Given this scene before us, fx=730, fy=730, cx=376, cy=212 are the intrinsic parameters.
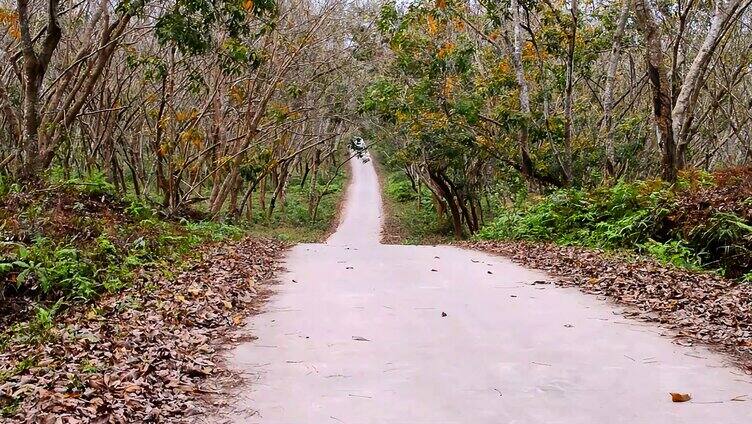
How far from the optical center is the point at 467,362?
6121 mm

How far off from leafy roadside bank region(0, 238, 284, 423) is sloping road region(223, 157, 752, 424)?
394 mm

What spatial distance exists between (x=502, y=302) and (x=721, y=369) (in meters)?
3.11

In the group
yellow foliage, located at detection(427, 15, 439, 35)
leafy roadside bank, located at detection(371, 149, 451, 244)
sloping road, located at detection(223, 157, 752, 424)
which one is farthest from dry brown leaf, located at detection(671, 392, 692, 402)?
leafy roadside bank, located at detection(371, 149, 451, 244)

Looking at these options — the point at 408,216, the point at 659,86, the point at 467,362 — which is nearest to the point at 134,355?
the point at 467,362

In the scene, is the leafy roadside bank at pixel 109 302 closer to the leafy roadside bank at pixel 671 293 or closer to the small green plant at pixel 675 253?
the leafy roadside bank at pixel 671 293

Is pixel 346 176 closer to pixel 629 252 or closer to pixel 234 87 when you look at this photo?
pixel 234 87

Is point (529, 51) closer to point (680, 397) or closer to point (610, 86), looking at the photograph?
point (610, 86)

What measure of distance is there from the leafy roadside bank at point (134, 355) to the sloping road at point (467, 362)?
0.39m

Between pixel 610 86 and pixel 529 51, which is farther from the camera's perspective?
pixel 529 51

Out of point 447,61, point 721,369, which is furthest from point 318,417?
point 447,61

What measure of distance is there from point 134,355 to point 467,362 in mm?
2826

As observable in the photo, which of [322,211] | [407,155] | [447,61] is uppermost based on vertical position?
[447,61]

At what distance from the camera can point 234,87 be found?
2181 centimetres

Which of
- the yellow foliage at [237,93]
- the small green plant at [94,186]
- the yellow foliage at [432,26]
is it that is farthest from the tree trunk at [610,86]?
the small green plant at [94,186]
